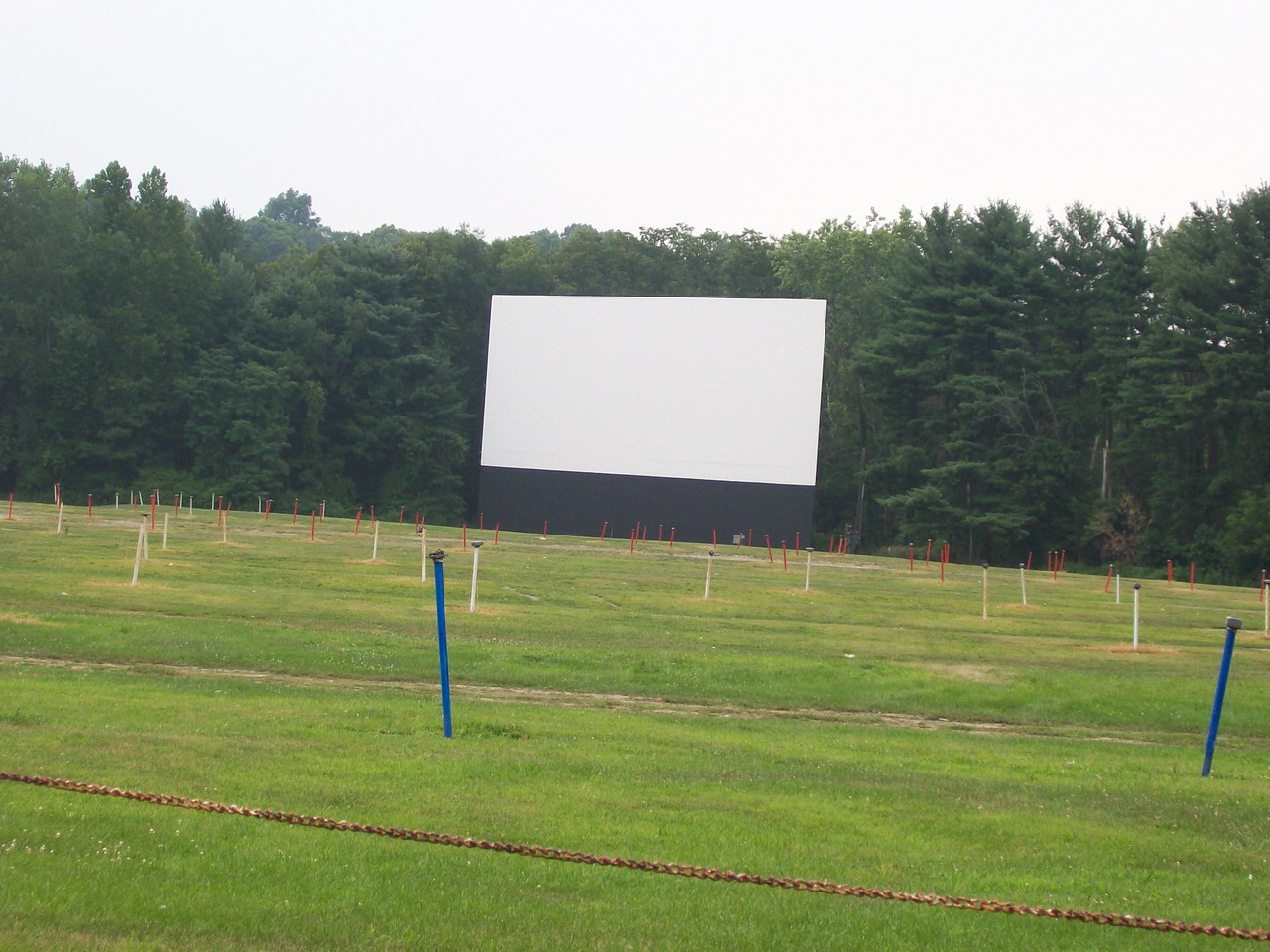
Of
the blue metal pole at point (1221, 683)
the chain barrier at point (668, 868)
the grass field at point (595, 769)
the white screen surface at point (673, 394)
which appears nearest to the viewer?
the grass field at point (595, 769)

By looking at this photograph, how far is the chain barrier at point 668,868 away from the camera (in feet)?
22.6

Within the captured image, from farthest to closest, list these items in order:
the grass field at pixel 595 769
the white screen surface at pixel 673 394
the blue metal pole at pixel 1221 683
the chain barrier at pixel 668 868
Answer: the white screen surface at pixel 673 394 < the blue metal pole at pixel 1221 683 < the chain barrier at pixel 668 868 < the grass field at pixel 595 769

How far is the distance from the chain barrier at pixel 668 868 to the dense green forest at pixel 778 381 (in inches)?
2054

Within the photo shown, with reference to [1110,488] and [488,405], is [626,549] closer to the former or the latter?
[488,405]

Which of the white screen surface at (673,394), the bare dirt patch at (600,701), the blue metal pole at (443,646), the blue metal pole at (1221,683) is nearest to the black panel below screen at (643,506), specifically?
the white screen surface at (673,394)

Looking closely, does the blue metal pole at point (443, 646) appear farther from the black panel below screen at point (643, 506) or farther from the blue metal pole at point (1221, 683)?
the black panel below screen at point (643, 506)

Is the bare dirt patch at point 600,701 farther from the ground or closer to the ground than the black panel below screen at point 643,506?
closer to the ground

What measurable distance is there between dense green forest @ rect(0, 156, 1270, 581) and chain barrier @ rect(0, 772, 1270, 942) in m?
52.2

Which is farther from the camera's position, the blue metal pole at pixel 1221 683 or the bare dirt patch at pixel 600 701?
the bare dirt patch at pixel 600 701

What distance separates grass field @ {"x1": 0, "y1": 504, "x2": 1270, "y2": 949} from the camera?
6746 mm

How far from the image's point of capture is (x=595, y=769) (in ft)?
37.7

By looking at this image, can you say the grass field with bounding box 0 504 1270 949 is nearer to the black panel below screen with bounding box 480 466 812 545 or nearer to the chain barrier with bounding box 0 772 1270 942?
the chain barrier with bounding box 0 772 1270 942

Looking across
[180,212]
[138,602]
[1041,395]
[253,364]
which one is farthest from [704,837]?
[180,212]

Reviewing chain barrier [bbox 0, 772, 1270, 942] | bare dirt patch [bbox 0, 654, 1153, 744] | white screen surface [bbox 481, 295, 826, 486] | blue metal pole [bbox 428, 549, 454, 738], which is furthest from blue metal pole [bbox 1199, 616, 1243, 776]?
white screen surface [bbox 481, 295, 826, 486]
